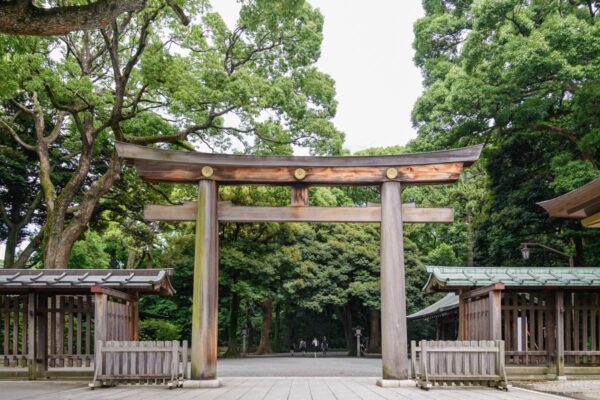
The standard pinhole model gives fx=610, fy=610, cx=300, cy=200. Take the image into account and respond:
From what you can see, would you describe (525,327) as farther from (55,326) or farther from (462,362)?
(55,326)

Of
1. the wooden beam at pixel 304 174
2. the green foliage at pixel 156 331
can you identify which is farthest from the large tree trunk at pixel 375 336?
the wooden beam at pixel 304 174

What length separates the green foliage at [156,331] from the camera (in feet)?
91.1

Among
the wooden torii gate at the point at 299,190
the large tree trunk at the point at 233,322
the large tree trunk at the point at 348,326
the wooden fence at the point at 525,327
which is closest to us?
the wooden torii gate at the point at 299,190

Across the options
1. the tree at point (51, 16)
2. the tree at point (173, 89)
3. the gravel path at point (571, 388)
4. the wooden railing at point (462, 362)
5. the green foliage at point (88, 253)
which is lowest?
the gravel path at point (571, 388)

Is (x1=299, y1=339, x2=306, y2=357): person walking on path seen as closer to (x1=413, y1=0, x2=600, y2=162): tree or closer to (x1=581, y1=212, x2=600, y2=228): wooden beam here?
(x1=413, y1=0, x2=600, y2=162): tree

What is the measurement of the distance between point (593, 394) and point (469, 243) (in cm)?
2409

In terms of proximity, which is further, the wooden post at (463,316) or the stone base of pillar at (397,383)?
the wooden post at (463,316)

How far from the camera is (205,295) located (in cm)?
1182

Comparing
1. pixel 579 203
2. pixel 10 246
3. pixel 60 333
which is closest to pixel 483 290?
pixel 579 203

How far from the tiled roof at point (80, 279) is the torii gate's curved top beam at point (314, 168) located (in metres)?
2.76

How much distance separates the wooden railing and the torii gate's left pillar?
12.7 ft

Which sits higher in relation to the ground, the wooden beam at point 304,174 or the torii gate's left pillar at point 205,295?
the wooden beam at point 304,174

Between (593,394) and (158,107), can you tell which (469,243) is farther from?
(593,394)

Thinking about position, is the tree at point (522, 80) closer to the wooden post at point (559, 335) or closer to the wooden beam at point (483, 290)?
the wooden post at point (559, 335)
